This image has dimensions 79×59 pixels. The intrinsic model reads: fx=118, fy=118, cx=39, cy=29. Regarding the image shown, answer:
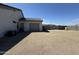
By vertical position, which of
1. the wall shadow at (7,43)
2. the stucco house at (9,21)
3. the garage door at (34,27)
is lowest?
the garage door at (34,27)

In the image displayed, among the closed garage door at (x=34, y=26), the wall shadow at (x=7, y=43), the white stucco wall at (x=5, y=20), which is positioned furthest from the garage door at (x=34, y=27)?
the wall shadow at (x=7, y=43)

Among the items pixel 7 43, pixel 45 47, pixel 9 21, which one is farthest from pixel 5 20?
pixel 45 47

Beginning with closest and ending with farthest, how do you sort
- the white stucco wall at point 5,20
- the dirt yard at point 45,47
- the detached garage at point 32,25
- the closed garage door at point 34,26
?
the dirt yard at point 45,47
the white stucco wall at point 5,20
the detached garage at point 32,25
the closed garage door at point 34,26

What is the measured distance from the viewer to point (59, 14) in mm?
17219

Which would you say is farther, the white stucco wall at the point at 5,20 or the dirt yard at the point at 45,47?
the white stucco wall at the point at 5,20

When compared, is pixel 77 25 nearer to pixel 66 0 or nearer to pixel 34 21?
pixel 34 21

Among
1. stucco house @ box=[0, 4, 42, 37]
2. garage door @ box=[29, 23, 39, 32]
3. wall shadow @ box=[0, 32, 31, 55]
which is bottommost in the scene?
garage door @ box=[29, 23, 39, 32]

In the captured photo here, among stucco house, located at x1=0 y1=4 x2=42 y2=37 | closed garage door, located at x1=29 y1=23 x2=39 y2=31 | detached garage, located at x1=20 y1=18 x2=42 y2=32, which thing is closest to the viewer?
stucco house, located at x1=0 y1=4 x2=42 y2=37

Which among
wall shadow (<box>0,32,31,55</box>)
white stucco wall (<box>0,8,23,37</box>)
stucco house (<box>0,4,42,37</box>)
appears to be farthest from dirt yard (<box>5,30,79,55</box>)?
stucco house (<box>0,4,42,37</box>)

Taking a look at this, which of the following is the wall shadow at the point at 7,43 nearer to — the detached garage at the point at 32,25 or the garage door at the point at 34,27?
the detached garage at the point at 32,25

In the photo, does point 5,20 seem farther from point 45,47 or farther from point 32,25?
point 32,25

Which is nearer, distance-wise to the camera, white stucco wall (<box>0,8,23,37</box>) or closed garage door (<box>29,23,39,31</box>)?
white stucco wall (<box>0,8,23,37</box>)

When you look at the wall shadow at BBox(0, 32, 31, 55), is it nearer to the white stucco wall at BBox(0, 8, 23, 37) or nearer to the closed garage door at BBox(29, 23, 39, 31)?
the white stucco wall at BBox(0, 8, 23, 37)
